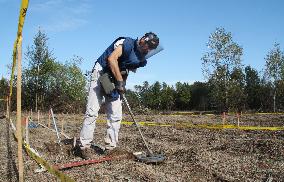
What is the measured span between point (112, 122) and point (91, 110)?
0.42 metres

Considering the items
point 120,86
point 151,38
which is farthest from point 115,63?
point 151,38

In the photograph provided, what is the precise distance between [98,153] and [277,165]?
2805mm

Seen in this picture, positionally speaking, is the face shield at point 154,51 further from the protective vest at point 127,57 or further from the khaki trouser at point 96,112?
the khaki trouser at point 96,112

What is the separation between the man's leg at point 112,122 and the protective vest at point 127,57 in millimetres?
587

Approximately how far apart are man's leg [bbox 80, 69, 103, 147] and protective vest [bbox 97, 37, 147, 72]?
8.7 inches

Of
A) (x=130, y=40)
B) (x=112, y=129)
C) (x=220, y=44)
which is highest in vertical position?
(x=220, y=44)

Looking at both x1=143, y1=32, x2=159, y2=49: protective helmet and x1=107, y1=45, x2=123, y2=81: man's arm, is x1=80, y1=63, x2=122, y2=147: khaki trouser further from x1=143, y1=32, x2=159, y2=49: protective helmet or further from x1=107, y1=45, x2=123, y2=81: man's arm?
x1=143, y1=32, x2=159, y2=49: protective helmet

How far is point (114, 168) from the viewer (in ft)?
14.9

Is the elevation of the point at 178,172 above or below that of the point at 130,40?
below

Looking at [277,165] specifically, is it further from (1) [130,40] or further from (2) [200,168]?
(1) [130,40]

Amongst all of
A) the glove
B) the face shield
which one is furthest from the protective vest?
the glove

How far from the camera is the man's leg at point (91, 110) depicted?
533cm

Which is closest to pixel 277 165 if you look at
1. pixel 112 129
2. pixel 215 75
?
pixel 112 129

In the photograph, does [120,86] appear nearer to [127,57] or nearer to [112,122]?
[127,57]
